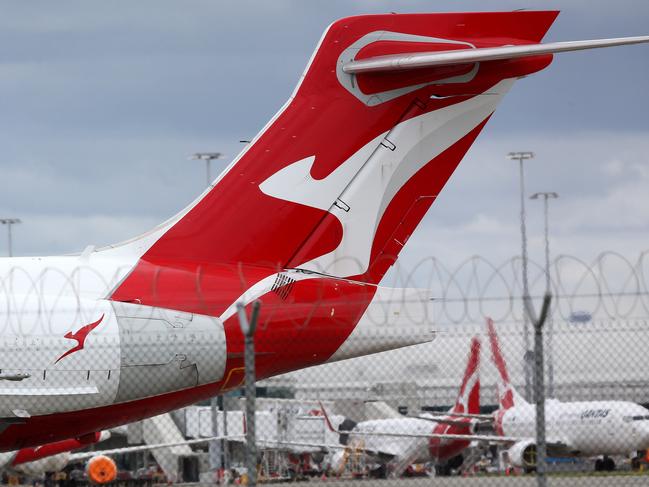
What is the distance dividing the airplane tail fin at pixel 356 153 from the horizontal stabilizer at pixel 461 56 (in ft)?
0.64

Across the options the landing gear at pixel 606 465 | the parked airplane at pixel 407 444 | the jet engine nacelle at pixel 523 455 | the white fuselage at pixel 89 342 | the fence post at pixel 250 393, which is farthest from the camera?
the parked airplane at pixel 407 444

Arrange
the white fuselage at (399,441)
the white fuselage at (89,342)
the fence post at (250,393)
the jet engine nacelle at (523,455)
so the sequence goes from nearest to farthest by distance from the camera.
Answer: the fence post at (250,393) < the white fuselage at (89,342) < the jet engine nacelle at (523,455) < the white fuselage at (399,441)

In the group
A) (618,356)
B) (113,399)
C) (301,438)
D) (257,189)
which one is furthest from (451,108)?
(301,438)

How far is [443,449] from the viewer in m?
44.9

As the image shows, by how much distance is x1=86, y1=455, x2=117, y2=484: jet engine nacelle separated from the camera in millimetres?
31766

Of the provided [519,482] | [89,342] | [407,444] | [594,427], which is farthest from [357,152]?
[407,444]

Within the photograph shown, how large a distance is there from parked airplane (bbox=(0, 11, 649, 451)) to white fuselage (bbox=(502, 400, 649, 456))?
25.0 metres

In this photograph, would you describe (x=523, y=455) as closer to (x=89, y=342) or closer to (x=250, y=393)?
(x=89, y=342)

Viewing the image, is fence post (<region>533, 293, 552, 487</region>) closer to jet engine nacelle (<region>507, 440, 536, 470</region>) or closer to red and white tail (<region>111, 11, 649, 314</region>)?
red and white tail (<region>111, 11, 649, 314</region>)

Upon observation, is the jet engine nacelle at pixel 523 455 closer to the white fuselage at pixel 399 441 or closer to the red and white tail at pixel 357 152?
the white fuselage at pixel 399 441

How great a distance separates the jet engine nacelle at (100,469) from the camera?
31766 mm

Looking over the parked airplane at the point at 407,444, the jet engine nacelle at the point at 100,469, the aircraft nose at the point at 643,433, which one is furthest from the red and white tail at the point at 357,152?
the parked airplane at the point at 407,444

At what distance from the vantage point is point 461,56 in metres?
13.1

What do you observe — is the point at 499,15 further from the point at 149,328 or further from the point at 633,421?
the point at 633,421
